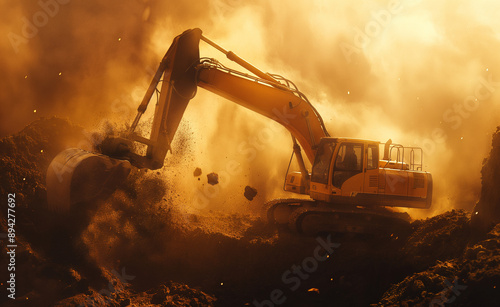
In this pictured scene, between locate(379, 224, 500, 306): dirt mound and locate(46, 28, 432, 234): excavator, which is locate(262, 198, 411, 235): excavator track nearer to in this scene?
locate(46, 28, 432, 234): excavator

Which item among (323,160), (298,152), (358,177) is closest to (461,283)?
(358,177)

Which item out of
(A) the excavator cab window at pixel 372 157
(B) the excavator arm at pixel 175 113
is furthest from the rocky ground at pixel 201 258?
(A) the excavator cab window at pixel 372 157

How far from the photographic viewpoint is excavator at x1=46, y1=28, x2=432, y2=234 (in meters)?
7.81

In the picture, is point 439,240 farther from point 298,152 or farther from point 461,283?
point 298,152

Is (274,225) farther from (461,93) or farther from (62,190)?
(461,93)

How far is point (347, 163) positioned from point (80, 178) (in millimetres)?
5119

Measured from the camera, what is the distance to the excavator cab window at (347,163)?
9039mm

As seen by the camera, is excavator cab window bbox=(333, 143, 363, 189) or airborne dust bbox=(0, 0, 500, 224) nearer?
excavator cab window bbox=(333, 143, 363, 189)

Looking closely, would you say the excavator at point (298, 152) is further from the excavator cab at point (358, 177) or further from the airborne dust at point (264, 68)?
the airborne dust at point (264, 68)

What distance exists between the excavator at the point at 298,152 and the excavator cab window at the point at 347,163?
0.07 feet

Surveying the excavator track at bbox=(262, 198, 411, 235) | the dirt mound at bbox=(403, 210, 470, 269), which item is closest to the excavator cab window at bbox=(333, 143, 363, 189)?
the excavator track at bbox=(262, 198, 411, 235)

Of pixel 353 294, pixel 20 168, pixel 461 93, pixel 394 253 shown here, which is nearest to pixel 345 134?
pixel 461 93

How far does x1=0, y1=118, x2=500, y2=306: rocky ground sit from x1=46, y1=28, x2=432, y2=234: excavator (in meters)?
0.51

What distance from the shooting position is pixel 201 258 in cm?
898
